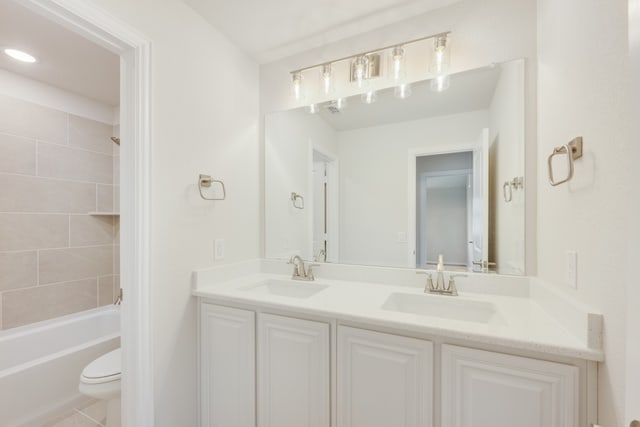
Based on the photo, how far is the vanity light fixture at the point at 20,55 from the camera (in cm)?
176

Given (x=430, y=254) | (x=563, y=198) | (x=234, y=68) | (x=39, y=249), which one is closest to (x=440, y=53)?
(x=563, y=198)

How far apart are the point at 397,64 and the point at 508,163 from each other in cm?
84

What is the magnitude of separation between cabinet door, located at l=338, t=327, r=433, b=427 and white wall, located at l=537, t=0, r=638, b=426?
0.53 meters

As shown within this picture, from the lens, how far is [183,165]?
148 cm

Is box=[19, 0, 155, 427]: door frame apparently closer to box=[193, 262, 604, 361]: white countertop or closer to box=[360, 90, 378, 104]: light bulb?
box=[193, 262, 604, 361]: white countertop

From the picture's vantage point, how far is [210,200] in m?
1.65

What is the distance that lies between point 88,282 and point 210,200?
6.17 ft

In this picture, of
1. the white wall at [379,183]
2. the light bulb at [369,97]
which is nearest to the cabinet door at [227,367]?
the white wall at [379,183]

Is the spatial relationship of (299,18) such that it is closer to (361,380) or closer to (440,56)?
(440,56)

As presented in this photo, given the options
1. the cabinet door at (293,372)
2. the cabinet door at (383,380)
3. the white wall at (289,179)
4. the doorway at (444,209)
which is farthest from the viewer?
the white wall at (289,179)

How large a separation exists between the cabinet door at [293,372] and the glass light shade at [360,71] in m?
1.46

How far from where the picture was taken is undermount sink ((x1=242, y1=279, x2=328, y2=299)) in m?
1.70

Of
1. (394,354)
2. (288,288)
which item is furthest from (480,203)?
(288,288)

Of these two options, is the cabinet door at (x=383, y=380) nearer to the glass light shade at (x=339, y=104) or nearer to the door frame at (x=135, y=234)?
the door frame at (x=135, y=234)
